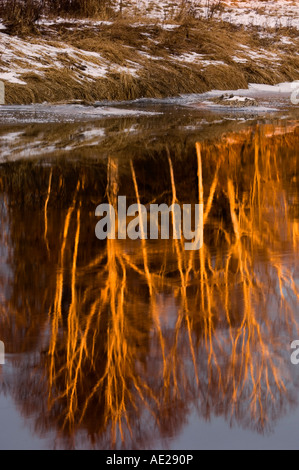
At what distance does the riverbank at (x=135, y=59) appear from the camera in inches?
700

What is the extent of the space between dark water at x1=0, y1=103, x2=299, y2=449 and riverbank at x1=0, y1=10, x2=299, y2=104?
31.2 ft

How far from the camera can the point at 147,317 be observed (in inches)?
169

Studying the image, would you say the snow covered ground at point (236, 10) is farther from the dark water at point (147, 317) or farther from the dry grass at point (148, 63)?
the dark water at point (147, 317)

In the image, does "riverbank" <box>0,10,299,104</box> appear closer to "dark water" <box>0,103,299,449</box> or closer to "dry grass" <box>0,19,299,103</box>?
"dry grass" <box>0,19,299,103</box>

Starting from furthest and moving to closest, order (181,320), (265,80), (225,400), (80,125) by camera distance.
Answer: (265,80), (80,125), (181,320), (225,400)

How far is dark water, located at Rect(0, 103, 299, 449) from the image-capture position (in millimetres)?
3227

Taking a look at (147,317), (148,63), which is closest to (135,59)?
(148,63)

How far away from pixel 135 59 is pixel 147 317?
17.5 meters

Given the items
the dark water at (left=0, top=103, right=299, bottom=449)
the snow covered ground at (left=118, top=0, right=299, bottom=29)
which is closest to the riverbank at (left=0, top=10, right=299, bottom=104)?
the snow covered ground at (left=118, top=0, right=299, bottom=29)

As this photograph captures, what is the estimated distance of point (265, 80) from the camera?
2306 cm
